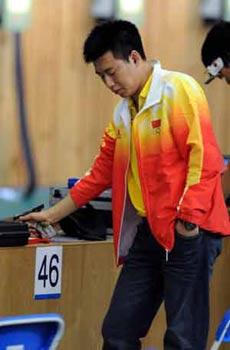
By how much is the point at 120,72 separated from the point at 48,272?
3.02 ft

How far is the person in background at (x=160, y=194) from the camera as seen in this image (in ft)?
10.5

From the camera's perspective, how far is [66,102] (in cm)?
451

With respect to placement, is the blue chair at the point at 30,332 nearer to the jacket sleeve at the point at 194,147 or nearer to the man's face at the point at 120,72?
the jacket sleeve at the point at 194,147

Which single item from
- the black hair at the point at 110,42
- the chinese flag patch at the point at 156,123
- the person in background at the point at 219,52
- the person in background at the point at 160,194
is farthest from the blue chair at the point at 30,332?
the person in background at the point at 219,52

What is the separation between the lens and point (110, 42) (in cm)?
326

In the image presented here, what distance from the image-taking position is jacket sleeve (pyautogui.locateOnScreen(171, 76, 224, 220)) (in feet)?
10.4

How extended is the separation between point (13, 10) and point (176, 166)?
122 centimetres

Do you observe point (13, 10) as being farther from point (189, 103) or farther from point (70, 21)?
point (189, 103)

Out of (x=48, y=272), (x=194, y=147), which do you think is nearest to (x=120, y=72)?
(x=194, y=147)

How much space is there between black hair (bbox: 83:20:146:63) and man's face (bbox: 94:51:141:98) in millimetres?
→ 17

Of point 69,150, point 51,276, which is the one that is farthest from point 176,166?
point 69,150

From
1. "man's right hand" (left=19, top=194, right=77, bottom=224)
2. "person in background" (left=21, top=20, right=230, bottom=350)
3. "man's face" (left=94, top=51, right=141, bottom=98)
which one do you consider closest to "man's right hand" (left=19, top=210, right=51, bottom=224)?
"man's right hand" (left=19, top=194, right=77, bottom=224)

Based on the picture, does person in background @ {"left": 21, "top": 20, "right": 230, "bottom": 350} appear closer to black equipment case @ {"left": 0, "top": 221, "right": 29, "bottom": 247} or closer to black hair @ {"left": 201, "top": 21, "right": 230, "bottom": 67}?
black equipment case @ {"left": 0, "top": 221, "right": 29, "bottom": 247}

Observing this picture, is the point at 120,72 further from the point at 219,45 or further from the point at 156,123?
the point at 219,45
